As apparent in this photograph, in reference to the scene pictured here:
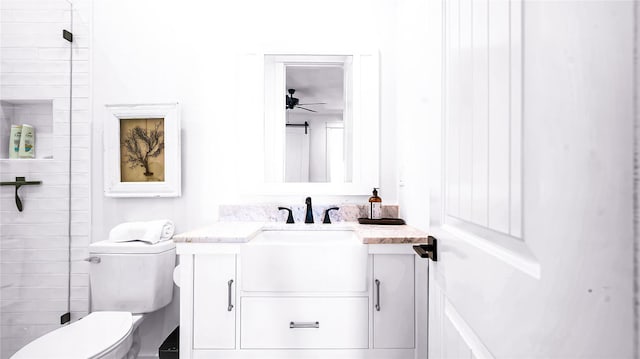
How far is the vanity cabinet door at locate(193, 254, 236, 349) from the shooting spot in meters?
1.30

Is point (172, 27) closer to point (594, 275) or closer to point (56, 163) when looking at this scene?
point (56, 163)

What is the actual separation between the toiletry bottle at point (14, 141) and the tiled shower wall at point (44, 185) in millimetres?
34

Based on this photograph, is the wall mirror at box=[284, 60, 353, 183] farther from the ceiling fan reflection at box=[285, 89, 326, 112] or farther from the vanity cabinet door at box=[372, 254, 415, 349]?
the vanity cabinet door at box=[372, 254, 415, 349]

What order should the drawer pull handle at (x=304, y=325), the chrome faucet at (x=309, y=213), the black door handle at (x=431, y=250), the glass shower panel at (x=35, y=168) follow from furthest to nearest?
the chrome faucet at (x=309, y=213) → the glass shower panel at (x=35, y=168) → the drawer pull handle at (x=304, y=325) → the black door handle at (x=431, y=250)

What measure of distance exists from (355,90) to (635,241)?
5.41ft

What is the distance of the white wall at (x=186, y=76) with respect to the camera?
5.97 ft

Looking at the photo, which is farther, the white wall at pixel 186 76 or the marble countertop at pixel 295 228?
the white wall at pixel 186 76

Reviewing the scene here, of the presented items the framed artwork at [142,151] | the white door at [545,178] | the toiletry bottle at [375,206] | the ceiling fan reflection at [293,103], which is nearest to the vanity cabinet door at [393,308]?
the toiletry bottle at [375,206]

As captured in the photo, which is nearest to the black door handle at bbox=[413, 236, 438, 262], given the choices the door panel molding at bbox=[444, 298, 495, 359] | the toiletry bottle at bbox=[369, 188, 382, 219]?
the door panel molding at bbox=[444, 298, 495, 359]

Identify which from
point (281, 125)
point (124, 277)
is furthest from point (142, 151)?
point (281, 125)

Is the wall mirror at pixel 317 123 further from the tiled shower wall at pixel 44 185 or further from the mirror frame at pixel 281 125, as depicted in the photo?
the tiled shower wall at pixel 44 185

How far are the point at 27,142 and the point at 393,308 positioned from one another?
1959 mm

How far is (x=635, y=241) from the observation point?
0.93 ft

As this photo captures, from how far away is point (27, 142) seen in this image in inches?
62.3
